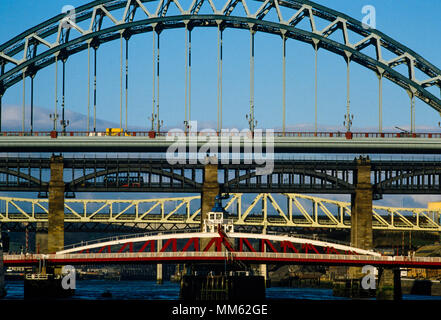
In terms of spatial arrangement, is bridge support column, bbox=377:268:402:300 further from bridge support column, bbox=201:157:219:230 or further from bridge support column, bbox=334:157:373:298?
bridge support column, bbox=201:157:219:230

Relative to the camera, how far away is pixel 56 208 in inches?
6875

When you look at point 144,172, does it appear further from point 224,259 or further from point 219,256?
point 224,259

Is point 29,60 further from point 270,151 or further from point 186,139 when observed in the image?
point 270,151

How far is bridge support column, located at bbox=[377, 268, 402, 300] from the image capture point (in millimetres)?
148000

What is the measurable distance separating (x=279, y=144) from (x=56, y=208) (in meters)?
39.4

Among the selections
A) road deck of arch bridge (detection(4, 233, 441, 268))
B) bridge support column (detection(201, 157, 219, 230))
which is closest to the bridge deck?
road deck of arch bridge (detection(4, 233, 441, 268))

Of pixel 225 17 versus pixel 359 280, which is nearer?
pixel 359 280

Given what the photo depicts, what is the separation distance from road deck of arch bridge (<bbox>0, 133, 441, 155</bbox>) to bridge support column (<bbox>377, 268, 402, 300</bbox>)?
33238 millimetres

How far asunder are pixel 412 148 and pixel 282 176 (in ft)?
76.5

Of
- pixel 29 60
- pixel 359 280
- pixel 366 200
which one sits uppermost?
pixel 29 60

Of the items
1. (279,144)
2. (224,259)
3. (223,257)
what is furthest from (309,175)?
(224,259)

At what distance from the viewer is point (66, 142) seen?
180 meters

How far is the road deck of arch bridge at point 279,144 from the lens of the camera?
582 ft
